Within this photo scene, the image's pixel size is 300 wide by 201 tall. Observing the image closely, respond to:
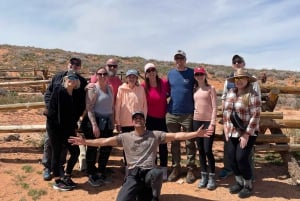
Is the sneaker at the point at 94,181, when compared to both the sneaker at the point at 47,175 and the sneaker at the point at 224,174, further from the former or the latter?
the sneaker at the point at 224,174

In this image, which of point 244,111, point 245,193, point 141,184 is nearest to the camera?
point 141,184

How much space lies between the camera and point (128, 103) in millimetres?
5711

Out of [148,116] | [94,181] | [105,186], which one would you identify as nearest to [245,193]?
[148,116]

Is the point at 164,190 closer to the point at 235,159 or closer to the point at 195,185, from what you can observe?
the point at 195,185

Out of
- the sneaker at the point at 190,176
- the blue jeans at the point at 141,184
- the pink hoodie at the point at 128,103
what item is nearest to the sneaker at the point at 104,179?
the pink hoodie at the point at 128,103

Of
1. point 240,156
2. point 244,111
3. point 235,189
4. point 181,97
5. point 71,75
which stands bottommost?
point 235,189

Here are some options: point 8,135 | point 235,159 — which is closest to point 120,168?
point 235,159

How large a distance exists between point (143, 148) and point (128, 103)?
877 millimetres

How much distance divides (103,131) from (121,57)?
121 ft

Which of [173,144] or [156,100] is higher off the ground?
[156,100]

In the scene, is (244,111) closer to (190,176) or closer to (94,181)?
(190,176)

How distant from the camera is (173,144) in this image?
6156mm

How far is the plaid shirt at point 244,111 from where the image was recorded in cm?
525

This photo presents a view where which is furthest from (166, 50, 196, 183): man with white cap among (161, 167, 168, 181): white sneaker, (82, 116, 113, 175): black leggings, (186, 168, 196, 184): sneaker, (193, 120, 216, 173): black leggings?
(82, 116, 113, 175): black leggings
